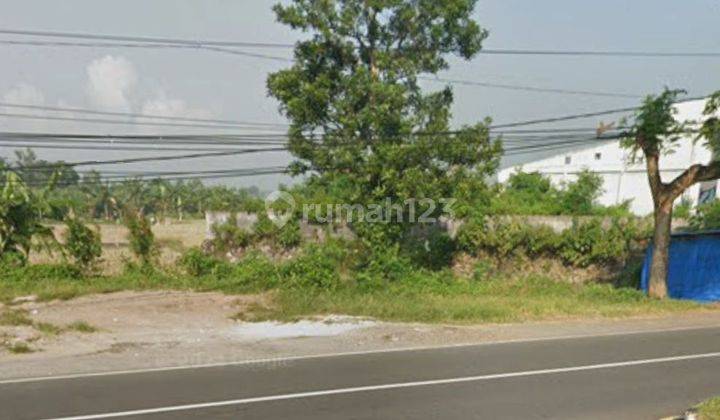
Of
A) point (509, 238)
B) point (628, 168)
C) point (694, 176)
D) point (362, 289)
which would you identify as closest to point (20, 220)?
point (362, 289)

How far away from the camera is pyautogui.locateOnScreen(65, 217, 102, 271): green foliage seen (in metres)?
19.8

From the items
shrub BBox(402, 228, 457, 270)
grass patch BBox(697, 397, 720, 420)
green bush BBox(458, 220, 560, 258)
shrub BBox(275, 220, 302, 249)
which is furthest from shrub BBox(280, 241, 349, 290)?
grass patch BBox(697, 397, 720, 420)

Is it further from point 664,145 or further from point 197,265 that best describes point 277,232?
point 664,145

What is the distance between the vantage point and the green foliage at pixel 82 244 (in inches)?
779

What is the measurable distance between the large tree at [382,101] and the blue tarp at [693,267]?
597 cm

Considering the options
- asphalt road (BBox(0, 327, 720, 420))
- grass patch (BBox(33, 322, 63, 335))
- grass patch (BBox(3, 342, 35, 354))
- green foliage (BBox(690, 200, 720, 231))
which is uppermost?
green foliage (BBox(690, 200, 720, 231))

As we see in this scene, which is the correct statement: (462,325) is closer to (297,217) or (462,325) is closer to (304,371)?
(304,371)

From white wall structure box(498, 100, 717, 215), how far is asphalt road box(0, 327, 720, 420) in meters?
24.2

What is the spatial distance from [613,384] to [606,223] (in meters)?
15.7

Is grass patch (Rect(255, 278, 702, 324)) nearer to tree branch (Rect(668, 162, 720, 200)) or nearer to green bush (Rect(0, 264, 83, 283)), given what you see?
tree branch (Rect(668, 162, 720, 200))

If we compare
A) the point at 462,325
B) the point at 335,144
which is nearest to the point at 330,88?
the point at 335,144

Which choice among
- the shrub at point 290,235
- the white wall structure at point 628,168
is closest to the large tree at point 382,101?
the shrub at point 290,235

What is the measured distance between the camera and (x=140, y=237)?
20.7 m

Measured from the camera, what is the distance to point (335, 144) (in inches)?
755
